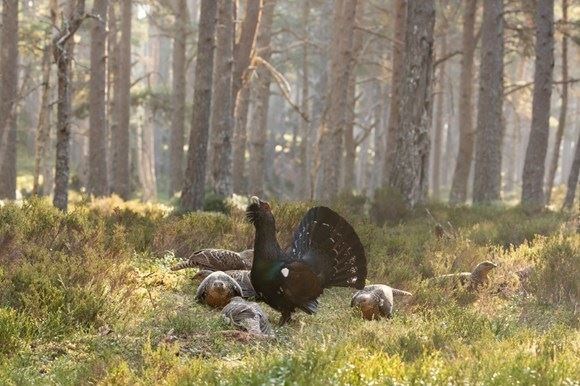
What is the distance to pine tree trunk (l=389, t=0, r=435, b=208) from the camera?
13.8m

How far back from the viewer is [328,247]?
23.5 ft

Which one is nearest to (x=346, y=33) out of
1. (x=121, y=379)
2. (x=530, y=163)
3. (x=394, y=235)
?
(x=530, y=163)

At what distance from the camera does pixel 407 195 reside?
558 inches

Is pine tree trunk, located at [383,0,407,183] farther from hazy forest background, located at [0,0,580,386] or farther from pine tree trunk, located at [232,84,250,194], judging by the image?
pine tree trunk, located at [232,84,250,194]

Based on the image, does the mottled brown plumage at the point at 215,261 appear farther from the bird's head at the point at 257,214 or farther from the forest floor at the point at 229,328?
the bird's head at the point at 257,214

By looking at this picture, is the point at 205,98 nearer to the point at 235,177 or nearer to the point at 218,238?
the point at 218,238

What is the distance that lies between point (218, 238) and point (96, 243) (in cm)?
208

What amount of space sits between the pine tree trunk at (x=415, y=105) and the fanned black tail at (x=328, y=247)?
698 cm

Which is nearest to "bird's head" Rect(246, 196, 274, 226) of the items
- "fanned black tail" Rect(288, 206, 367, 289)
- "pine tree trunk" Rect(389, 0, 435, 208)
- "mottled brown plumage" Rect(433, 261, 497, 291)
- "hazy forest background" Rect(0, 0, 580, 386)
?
"hazy forest background" Rect(0, 0, 580, 386)

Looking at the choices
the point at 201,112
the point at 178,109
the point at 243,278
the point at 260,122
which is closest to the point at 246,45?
the point at 260,122

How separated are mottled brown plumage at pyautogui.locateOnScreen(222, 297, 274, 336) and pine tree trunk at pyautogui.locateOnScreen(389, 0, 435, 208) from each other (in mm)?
7893

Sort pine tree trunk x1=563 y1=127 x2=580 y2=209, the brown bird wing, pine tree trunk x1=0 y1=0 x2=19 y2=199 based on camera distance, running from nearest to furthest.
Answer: the brown bird wing → pine tree trunk x1=0 y1=0 x2=19 y2=199 → pine tree trunk x1=563 y1=127 x2=580 y2=209

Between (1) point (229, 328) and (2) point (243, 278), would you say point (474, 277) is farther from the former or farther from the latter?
(1) point (229, 328)

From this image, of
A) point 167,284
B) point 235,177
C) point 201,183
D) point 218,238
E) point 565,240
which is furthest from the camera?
point 235,177
